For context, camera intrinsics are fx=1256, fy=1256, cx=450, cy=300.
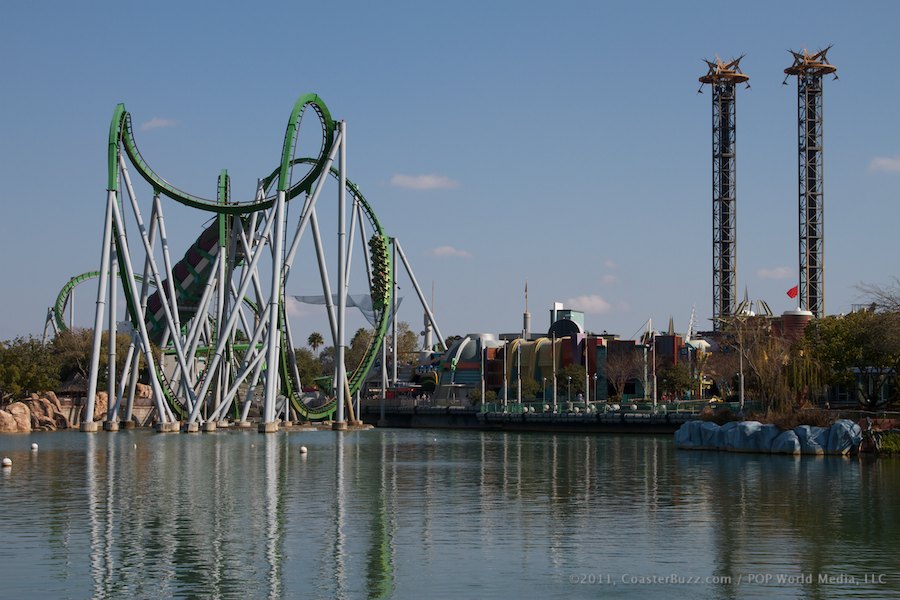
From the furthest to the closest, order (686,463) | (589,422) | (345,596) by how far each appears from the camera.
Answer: (589,422)
(686,463)
(345,596)

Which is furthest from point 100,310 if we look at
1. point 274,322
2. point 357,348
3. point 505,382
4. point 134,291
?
point 357,348

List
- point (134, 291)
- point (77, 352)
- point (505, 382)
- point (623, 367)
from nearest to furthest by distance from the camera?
point (134, 291)
point (77, 352)
point (623, 367)
point (505, 382)

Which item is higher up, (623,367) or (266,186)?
(266,186)

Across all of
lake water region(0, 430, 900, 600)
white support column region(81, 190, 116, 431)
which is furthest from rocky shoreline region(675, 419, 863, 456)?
white support column region(81, 190, 116, 431)

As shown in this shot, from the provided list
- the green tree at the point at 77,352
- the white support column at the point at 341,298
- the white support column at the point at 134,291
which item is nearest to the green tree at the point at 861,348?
the white support column at the point at 341,298

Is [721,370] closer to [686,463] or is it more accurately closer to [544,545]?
[686,463]

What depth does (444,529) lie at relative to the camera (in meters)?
27.9

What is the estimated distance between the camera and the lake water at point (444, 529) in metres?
21.0

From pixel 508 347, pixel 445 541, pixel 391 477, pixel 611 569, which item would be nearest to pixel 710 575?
pixel 611 569

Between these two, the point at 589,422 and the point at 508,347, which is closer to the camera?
the point at 589,422

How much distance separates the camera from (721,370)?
96.6m

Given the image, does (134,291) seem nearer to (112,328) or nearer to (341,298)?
(112,328)

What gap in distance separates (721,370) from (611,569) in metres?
76.4

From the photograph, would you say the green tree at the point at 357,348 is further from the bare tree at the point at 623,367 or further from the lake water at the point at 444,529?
the lake water at the point at 444,529
